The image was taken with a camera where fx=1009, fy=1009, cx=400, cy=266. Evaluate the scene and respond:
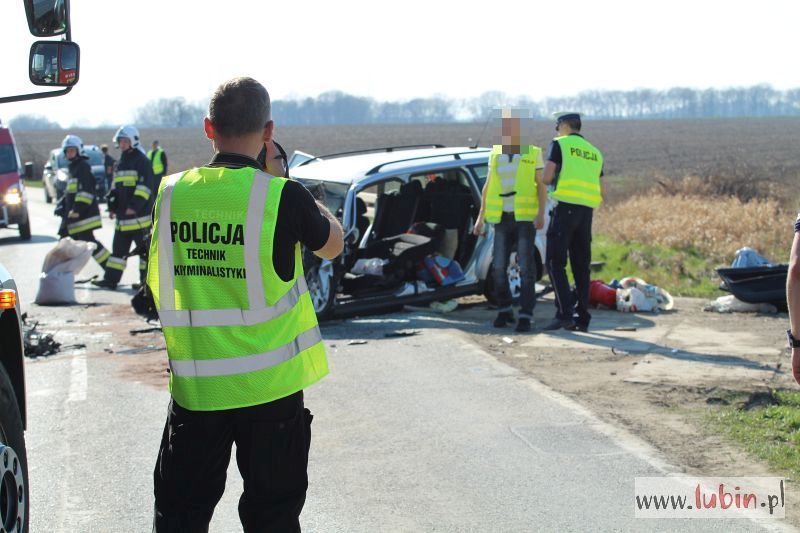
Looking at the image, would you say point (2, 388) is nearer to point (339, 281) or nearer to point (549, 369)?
point (549, 369)

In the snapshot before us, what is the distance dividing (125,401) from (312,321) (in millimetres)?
4070

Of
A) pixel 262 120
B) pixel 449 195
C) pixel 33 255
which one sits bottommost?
pixel 33 255

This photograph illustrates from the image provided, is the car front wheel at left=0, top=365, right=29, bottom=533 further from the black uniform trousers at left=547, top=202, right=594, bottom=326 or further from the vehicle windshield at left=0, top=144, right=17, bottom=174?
the vehicle windshield at left=0, top=144, right=17, bottom=174

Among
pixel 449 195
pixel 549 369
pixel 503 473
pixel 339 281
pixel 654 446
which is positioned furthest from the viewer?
pixel 449 195

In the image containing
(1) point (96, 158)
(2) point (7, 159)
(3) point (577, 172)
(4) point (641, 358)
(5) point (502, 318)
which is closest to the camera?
(4) point (641, 358)

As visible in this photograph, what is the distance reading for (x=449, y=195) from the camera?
436 inches

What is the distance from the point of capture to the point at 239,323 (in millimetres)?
3275

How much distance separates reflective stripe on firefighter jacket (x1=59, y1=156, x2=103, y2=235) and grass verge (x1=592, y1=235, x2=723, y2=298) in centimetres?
685

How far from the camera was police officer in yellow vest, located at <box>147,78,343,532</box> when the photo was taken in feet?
10.6

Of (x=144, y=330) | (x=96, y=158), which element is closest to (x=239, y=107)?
(x=144, y=330)

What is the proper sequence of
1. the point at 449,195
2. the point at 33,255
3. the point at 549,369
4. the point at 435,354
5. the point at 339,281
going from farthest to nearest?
1. the point at 33,255
2. the point at 449,195
3. the point at 339,281
4. the point at 435,354
5. the point at 549,369

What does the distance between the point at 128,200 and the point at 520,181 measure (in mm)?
5944

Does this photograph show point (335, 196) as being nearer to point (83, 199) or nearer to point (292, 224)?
point (83, 199)

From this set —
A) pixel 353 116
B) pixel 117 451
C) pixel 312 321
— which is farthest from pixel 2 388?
pixel 353 116
